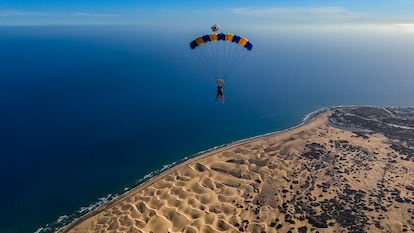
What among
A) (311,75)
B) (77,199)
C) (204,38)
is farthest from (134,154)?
(311,75)

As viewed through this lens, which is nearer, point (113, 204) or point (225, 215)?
point (225, 215)

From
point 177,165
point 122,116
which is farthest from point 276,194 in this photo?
point 122,116

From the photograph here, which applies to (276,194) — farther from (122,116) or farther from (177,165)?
(122,116)

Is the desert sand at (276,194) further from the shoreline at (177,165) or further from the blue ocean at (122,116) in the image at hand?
the blue ocean at (122,116)

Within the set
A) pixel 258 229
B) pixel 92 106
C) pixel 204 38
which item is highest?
pixel 204 38

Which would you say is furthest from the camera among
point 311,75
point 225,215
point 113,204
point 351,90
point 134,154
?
point 311,75

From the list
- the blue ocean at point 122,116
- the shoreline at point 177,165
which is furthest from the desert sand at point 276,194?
the blue ocean at point 122,116

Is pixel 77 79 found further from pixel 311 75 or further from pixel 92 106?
pixel 311 75
